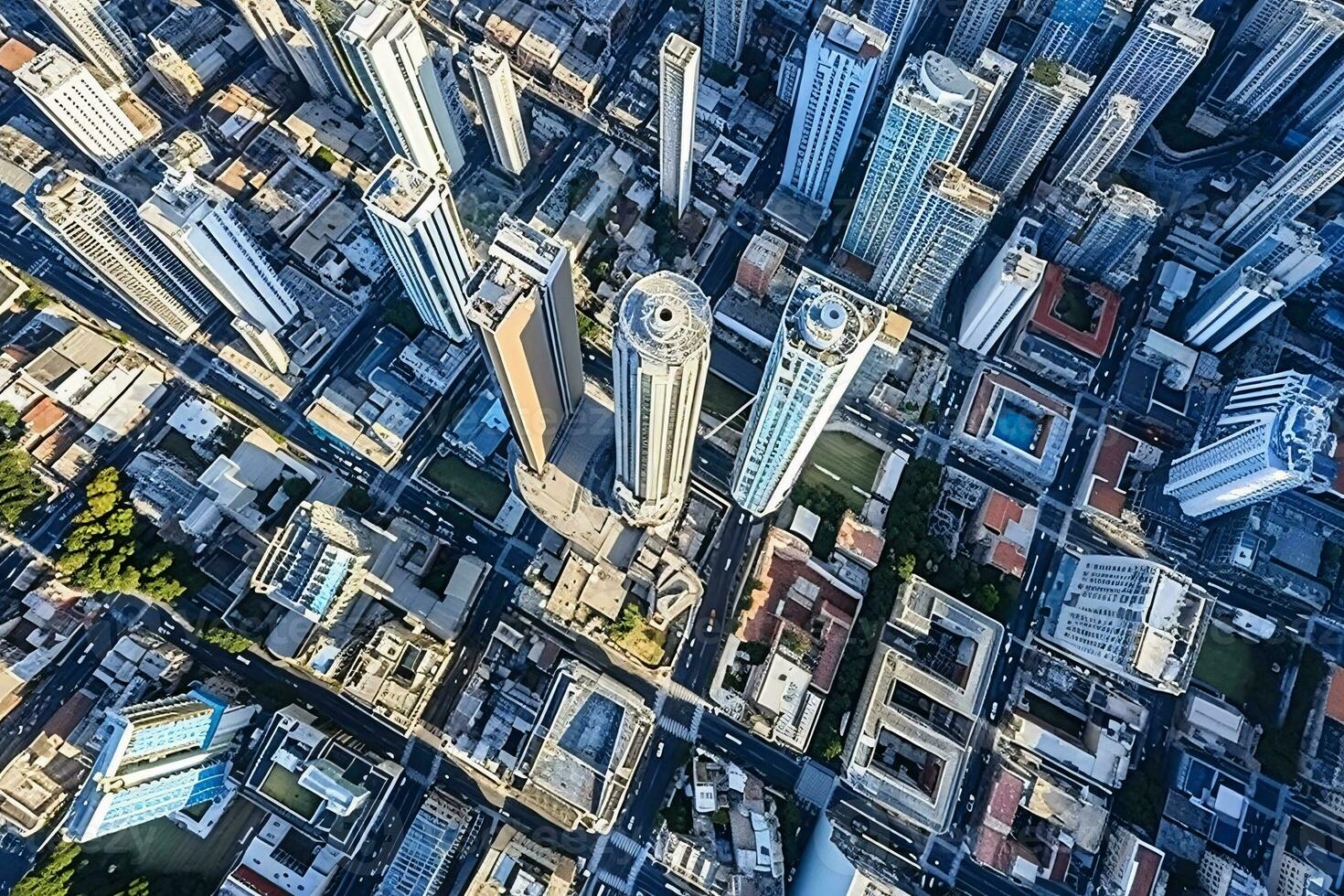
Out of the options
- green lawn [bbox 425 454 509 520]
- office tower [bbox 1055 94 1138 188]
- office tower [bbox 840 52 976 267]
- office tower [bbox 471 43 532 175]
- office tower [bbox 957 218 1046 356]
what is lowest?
green lawn [bbox 425 454 509 520]

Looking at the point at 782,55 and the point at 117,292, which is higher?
the point at 782,55

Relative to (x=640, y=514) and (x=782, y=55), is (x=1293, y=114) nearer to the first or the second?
(x=782, y=55)

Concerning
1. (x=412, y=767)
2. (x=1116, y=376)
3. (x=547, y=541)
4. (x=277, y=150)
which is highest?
(x=1116, y=376)

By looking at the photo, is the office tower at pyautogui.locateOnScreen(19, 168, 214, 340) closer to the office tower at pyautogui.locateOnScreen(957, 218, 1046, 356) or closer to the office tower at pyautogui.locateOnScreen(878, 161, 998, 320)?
the office tower at pyautogui.locateOnScreen(878, 161, 998, 320)

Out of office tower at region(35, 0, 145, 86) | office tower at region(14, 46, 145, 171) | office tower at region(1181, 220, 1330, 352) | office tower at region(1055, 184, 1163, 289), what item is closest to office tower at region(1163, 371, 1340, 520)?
office tower at region(1181, 220, 1330, 352)

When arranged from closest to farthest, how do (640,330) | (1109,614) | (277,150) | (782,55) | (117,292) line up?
1. (640,330)
2. (1109,614)
3. (117,292)
4. (277,150)
5. (782,55)

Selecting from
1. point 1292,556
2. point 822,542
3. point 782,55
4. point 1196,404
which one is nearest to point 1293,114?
point 1196,404

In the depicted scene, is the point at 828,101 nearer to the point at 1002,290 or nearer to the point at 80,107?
the point at 1002,290
